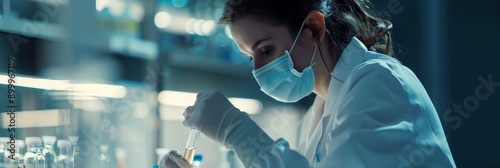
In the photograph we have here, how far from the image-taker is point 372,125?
1202 mm

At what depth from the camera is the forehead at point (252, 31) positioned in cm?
144

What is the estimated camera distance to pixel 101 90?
6.80ft

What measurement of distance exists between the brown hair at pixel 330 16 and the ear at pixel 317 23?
0.06 feet

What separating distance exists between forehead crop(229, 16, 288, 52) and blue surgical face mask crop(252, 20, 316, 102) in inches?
2.0

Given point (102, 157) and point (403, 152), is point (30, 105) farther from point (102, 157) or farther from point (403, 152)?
point (403, 152)

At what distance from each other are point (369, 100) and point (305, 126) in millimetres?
615

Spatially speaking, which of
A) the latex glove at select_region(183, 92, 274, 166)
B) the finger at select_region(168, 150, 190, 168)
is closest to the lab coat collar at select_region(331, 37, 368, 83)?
the latex glove at select_region(183, 92, 274, 166)

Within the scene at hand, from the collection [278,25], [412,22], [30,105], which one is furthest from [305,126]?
[412,22]

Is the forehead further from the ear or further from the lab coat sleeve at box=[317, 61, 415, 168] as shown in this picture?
the lab coat sleeve at box=[317, 61, 415, 168]

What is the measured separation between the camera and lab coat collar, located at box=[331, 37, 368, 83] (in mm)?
1494

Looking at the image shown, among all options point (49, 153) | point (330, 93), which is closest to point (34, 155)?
point (49, 153)

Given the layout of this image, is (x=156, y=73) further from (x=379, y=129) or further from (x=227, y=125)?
(x=379, y=129)

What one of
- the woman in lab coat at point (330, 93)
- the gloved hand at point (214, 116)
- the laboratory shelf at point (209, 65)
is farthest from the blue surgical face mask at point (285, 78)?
the laboratory shelf at point (209, 65)

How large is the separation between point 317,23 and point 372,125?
0.37 metres
